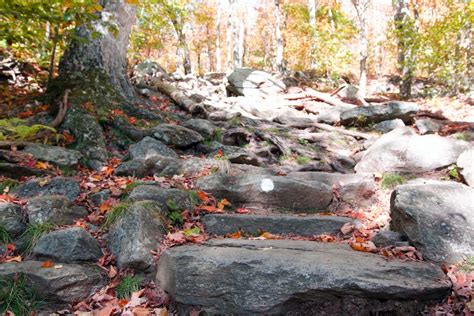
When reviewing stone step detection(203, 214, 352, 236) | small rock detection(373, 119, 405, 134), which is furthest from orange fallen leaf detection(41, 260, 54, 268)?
small rock detection(373, 119, 405, 134)

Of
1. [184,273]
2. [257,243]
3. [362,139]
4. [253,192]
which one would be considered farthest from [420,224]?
[362,139]

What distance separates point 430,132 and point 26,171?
7.97 meters

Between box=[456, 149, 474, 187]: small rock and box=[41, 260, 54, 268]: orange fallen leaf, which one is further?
box=[456, 149, 474, 187]: small rock

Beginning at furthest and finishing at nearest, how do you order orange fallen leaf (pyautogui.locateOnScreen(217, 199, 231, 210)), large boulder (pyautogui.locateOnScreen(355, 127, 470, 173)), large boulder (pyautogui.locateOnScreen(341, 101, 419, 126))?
large boulder (pyautogui.locateOnScreen(341, 101, 419, 126))
large boulder (pyautogui.locateOnScreen(355, 127, 470, 173))
orange fallen leaf (pyautogui.locateOnScreen(217, 199, 231, 210))

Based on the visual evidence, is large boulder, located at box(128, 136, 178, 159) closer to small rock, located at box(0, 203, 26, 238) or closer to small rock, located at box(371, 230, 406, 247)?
small rock, located at box(0, 203, 26, 238)

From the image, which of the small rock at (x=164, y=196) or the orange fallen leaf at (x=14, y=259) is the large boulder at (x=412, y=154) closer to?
the small rock at (x=164, y=196)

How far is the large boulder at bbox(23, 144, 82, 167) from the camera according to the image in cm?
490

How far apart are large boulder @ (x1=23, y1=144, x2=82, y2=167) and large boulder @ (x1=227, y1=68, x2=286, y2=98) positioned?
29.8ft

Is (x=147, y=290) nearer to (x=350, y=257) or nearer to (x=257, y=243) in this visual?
(x=257, y=243)

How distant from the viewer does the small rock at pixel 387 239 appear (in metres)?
3.41

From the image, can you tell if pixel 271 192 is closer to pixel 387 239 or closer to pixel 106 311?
pixel 387 239

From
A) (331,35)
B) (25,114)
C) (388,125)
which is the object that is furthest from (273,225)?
(331,35)

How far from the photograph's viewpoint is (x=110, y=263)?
130 inches

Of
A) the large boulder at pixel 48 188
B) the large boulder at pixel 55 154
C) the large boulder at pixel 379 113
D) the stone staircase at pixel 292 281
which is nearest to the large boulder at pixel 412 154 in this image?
the stone staircase at pixel 292 281
